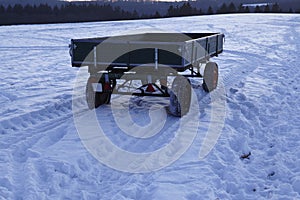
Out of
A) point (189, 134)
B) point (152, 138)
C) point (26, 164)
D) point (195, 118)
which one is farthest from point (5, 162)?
point (195, 118)

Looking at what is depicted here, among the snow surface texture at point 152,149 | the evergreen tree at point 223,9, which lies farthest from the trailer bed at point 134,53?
the evergreen tree at point 223,9

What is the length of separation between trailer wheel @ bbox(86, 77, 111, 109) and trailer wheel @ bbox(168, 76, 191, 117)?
5.04 feet

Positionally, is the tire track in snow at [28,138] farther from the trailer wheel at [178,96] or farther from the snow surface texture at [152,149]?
the trailer wheel at [178,96]

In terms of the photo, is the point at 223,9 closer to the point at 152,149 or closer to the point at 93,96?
the point at 93,96

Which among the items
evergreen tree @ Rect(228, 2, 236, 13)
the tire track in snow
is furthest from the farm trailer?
evergreen tree @ Rect(228, 2, 236, 13)

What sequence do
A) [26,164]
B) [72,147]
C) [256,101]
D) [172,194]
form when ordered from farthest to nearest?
[256,101] → [72,147] → [26,164] → [172,194]

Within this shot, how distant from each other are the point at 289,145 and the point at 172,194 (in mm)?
2623

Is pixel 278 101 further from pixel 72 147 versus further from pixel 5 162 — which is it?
pixel 5 162

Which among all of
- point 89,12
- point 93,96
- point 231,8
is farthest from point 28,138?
point 231,8

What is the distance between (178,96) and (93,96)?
1802mm

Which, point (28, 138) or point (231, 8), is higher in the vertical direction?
point (231, 8)

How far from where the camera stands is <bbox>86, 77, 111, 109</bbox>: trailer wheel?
26.6ft

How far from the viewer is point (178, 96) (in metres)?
7.54

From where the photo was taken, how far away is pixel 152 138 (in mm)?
6574
